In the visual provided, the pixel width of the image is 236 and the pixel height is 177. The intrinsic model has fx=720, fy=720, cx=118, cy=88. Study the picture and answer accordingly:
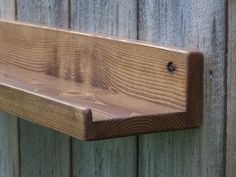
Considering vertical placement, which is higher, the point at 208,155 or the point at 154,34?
the point at 154,34

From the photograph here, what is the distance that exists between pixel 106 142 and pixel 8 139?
545 mm

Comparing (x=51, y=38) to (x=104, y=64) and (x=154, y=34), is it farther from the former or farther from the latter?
(x=154, y=34)

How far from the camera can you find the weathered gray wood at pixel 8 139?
1934 millimetres

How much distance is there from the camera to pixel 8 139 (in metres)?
1.99

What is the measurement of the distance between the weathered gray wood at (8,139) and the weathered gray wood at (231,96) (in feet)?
2.81

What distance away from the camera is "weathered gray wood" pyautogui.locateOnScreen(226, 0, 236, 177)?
1182 mm

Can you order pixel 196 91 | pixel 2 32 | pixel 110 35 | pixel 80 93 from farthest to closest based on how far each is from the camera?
pixel 2 32
pixel 110 35
pixel 80 93
pixel 196 91

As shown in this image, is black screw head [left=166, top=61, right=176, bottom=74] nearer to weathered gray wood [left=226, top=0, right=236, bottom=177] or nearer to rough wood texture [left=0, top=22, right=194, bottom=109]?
rough wood texture [left=0, top=22, right=194, bottom=109]

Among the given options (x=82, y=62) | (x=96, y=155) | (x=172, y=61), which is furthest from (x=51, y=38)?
(x=172, y=61)

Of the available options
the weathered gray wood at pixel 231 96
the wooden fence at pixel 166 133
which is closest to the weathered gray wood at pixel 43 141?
the wooden fence at pixel 166 133

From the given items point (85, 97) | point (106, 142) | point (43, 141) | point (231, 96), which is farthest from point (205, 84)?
point (43, 141)

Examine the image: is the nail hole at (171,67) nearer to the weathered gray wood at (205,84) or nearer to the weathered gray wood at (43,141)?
the weathered gray wood at (205,84)

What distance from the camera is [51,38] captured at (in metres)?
1.64

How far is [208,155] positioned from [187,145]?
0.06 metres
